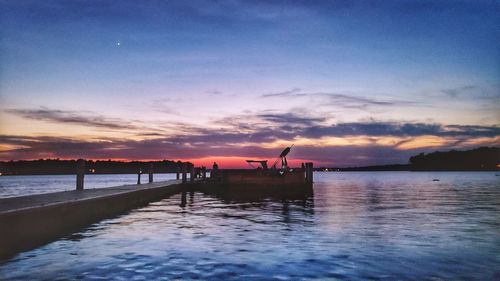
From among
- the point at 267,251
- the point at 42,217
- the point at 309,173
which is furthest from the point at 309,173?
the point at 42,217

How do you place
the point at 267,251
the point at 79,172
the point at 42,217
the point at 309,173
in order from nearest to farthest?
1. the point at 267,251
2. the point at 42,217
3. the point at 79,172
4. the point at 309,173

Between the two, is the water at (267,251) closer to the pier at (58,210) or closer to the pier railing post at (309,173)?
the pier at (58,210)

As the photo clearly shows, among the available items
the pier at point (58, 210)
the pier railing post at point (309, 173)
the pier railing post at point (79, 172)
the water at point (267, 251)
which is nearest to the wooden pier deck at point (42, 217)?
the pier at point (58, 210)

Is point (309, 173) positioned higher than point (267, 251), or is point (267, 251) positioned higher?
point (309, 173)

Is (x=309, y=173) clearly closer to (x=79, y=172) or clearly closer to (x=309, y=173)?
(x=309, y=173)

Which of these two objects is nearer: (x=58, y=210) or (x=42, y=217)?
(x=42, y=217)

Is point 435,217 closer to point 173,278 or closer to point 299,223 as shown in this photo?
point 299,223

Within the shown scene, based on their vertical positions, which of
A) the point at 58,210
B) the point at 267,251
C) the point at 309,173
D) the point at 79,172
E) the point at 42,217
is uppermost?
the point at 79,172

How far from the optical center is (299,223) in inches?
688

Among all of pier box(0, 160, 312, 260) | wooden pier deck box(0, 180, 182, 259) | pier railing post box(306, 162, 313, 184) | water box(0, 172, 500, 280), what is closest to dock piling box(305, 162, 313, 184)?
pier railing post box(306, 162, 313, 184)

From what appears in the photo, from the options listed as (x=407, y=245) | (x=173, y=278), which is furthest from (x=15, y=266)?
(x=407, y=245)

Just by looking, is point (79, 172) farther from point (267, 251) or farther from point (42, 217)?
point (267, 251)

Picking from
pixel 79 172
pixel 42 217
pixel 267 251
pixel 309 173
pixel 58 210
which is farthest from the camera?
pixel 309 173

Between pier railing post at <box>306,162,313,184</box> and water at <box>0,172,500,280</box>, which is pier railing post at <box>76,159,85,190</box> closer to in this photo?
water at <box>0,172,500,280</box>
